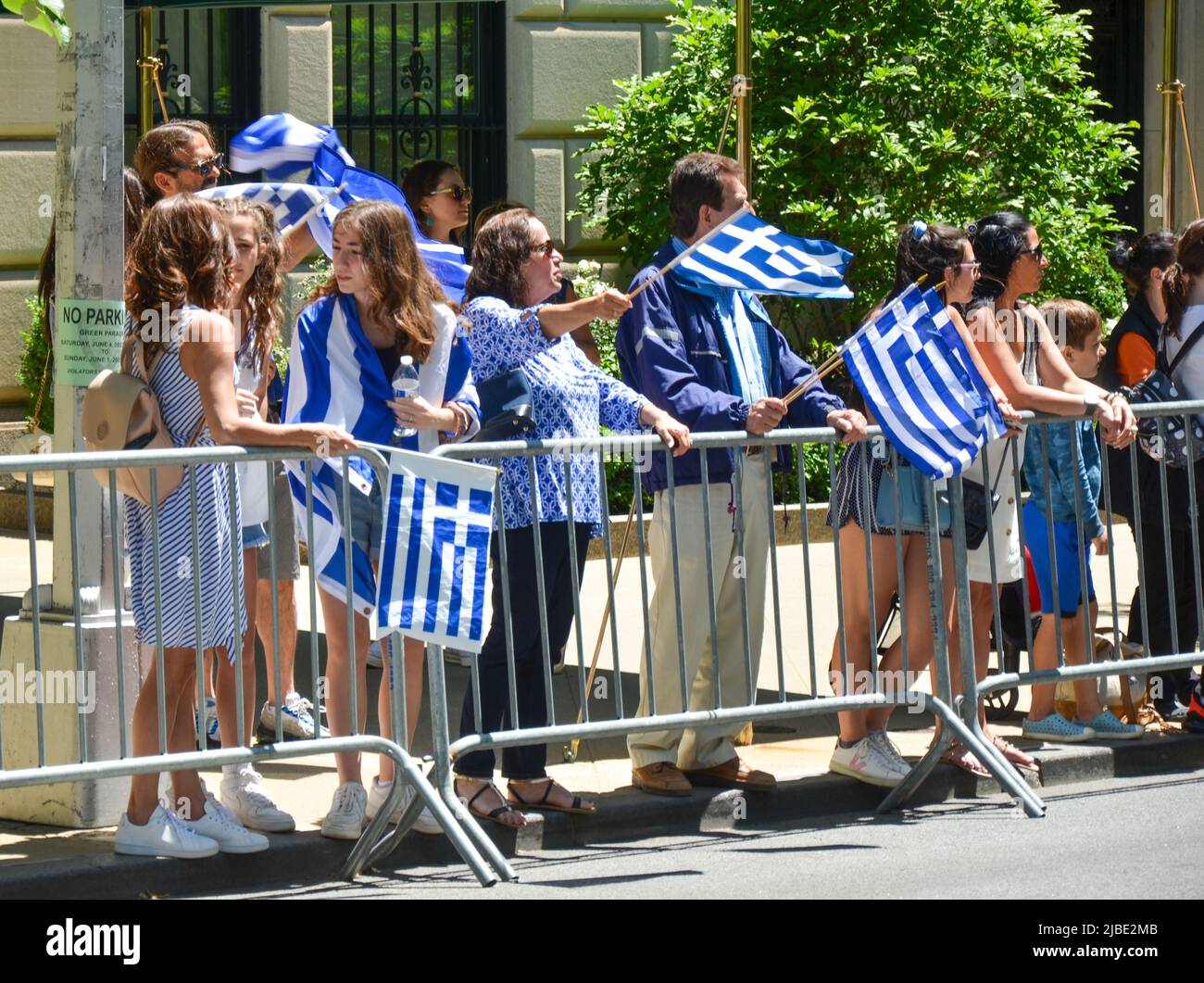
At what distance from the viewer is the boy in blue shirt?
768 centimetres

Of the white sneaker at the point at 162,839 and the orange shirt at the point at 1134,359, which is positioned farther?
the orange shirt at the point at 1134,359

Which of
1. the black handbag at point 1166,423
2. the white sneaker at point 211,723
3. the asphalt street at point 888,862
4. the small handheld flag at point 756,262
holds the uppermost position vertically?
the small handheld flag at point 756,262

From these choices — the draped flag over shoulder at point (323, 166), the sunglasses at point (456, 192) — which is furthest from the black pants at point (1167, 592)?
the sunglasses at point (456, 192)

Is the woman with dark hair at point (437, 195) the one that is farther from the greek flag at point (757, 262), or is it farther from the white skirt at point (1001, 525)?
the white skirt at point (1001, 525)

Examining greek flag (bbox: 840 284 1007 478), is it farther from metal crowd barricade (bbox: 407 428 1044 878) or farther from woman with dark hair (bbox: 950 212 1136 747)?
woman with dark hair (bbox: 950 212 1136 747)

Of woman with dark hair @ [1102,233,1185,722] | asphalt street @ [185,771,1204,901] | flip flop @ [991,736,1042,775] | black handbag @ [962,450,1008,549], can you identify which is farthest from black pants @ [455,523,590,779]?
woman with dark hair @ [1102,233,1185,722]

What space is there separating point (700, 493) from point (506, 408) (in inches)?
30.8

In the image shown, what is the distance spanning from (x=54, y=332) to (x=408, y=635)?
62.1 inches

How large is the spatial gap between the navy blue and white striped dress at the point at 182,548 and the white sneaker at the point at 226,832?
48cm

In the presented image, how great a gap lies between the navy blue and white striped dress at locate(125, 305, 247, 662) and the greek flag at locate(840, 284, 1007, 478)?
84.7 inches

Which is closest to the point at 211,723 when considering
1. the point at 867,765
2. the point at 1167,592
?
the point at 867,765

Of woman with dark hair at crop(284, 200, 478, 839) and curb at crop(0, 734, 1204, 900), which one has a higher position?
woman with dark hair at crop(284, 200, 478, 839)

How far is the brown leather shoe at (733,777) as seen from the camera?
7082mm

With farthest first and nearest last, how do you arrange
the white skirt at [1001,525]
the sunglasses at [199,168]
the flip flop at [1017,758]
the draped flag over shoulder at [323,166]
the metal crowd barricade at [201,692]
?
1. the draped flag over shoulder at [323,166]
2. the sunglasses at [199,168]
3. the white skirt at [1001,525]
4. the flip flop at [1017,758]
5. the metal crowd barricade at [201,692]
